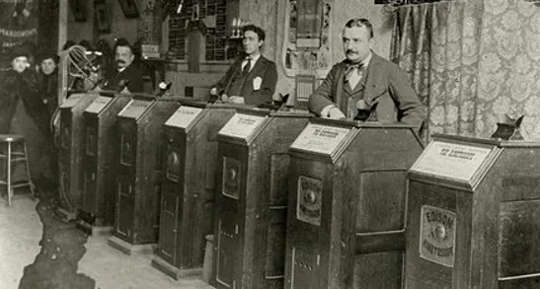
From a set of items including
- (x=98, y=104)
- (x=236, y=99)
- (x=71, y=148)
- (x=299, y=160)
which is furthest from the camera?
(x=71, y=148)

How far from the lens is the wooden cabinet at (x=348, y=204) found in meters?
3.50

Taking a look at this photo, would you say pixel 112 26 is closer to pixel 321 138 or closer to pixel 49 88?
pixel 49 88

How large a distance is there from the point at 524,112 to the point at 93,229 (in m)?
3.53

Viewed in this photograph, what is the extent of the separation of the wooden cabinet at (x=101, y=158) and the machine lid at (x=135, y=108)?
0.29m

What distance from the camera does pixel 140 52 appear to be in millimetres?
→ 9078

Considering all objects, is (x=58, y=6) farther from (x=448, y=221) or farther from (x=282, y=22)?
(x=448, y=221)

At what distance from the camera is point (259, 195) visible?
4137 mm

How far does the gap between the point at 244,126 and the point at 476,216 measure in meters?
1.73

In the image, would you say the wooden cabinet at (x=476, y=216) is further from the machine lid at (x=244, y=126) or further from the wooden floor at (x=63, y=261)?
the wooden floor at (x=63, y=261)

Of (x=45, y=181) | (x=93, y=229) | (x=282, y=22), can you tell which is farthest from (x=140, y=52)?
(x=93, y=229)

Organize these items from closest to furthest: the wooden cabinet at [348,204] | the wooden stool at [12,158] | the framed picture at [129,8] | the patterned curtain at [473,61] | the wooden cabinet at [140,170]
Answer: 1. the wooden cabinet at [348,204]
2. the patterned curtain at [473,61]
3. the wooden cabinet at [140,170]
4. the wooden stool at [12,158]
5. the framed picture at [129,8]

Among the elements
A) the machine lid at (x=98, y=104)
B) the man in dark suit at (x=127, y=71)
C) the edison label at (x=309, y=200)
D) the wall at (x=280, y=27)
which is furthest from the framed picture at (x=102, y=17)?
the edison label at (x=309, y=200)

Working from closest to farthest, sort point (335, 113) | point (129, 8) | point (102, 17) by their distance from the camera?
1. point (335, 113)
2. point (129, 8)
3. point (102, 17)

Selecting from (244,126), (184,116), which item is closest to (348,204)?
(244,126)
